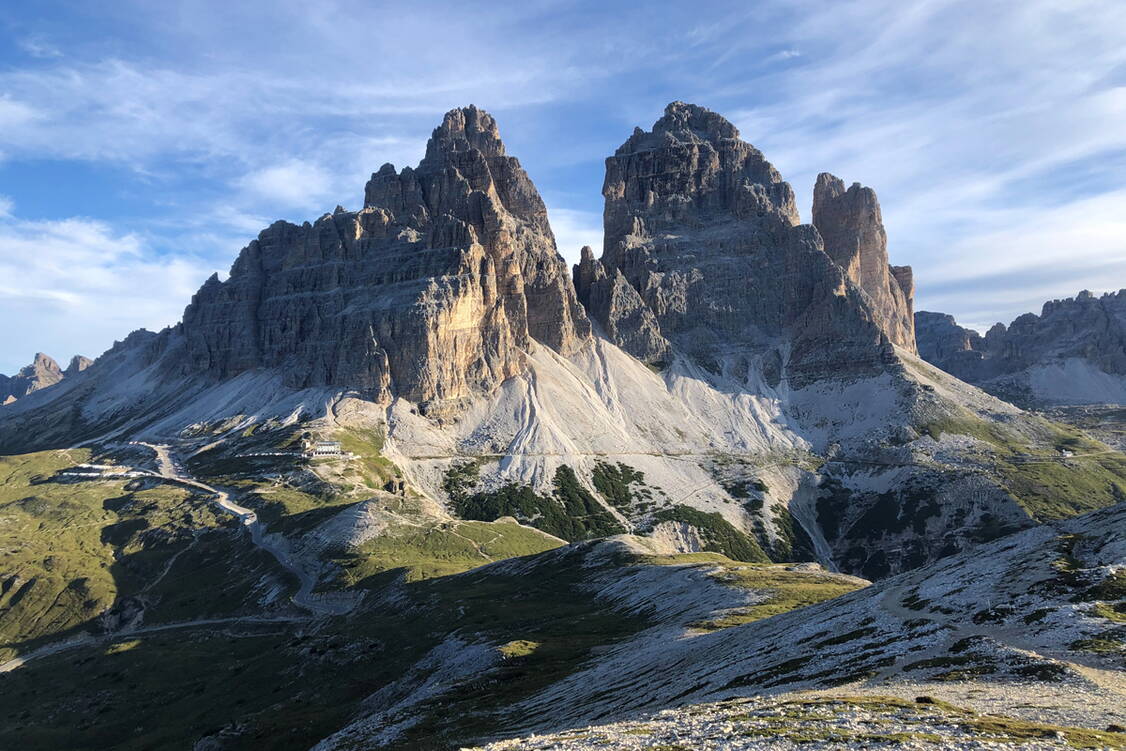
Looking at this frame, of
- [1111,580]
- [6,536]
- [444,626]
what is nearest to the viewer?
[1111,580]

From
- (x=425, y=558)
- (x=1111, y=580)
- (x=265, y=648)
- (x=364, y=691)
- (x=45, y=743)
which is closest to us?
(x=1111, y=580)

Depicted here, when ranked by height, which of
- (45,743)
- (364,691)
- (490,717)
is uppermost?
(490,717)

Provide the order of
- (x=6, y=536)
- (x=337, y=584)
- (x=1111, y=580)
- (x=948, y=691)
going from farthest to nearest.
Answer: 1. (x=6, y=536)
2. (x=337, y=584)
3. (x=1111, y=580)
4. (x=948, y=691)

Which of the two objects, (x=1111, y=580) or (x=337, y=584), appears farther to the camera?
(x=337, y=584)

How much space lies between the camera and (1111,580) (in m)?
52.1

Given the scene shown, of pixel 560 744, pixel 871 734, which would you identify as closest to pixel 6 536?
pixel 560 744

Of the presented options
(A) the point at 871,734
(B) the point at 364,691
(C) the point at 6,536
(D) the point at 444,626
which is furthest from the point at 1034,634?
(C) the point at 6,536

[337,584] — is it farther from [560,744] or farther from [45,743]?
[560,744]

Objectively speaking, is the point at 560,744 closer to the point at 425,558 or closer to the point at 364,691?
the point at 364,691

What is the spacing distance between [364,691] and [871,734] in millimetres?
74561

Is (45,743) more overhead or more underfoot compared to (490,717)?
more underfoot

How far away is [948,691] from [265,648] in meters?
116

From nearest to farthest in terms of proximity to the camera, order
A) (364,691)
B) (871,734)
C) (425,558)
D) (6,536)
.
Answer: (871,734)
(364,691)
(425,558)
(6,536)

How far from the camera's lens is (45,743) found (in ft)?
324
